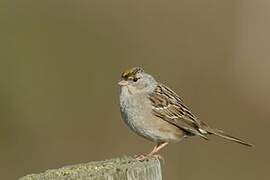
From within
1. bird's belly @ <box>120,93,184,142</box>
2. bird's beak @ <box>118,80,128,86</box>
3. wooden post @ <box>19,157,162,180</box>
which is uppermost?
bird's beak @ <box>118,80,128,86</box>

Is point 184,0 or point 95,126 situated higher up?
point 184,0

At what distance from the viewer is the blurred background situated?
9.85m

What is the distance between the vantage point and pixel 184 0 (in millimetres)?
13750

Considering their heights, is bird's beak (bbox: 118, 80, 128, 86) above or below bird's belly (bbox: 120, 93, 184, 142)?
above

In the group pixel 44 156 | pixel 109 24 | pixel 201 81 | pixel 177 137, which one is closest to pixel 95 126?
pixel 44 156

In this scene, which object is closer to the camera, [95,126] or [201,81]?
[95,126]

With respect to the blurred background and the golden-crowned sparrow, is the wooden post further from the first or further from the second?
the blurred background

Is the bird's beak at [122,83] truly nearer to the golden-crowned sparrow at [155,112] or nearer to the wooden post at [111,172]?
the golden-crowned sparrow at [155,112]

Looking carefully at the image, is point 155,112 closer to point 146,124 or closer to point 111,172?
point 146,124

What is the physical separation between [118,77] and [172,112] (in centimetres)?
435

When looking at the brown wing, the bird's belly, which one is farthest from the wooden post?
the brown wing

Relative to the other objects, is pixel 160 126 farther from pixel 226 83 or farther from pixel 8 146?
pixel 226 83

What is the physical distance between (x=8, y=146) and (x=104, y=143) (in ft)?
3.31

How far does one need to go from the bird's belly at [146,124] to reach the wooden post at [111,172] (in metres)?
1.97
